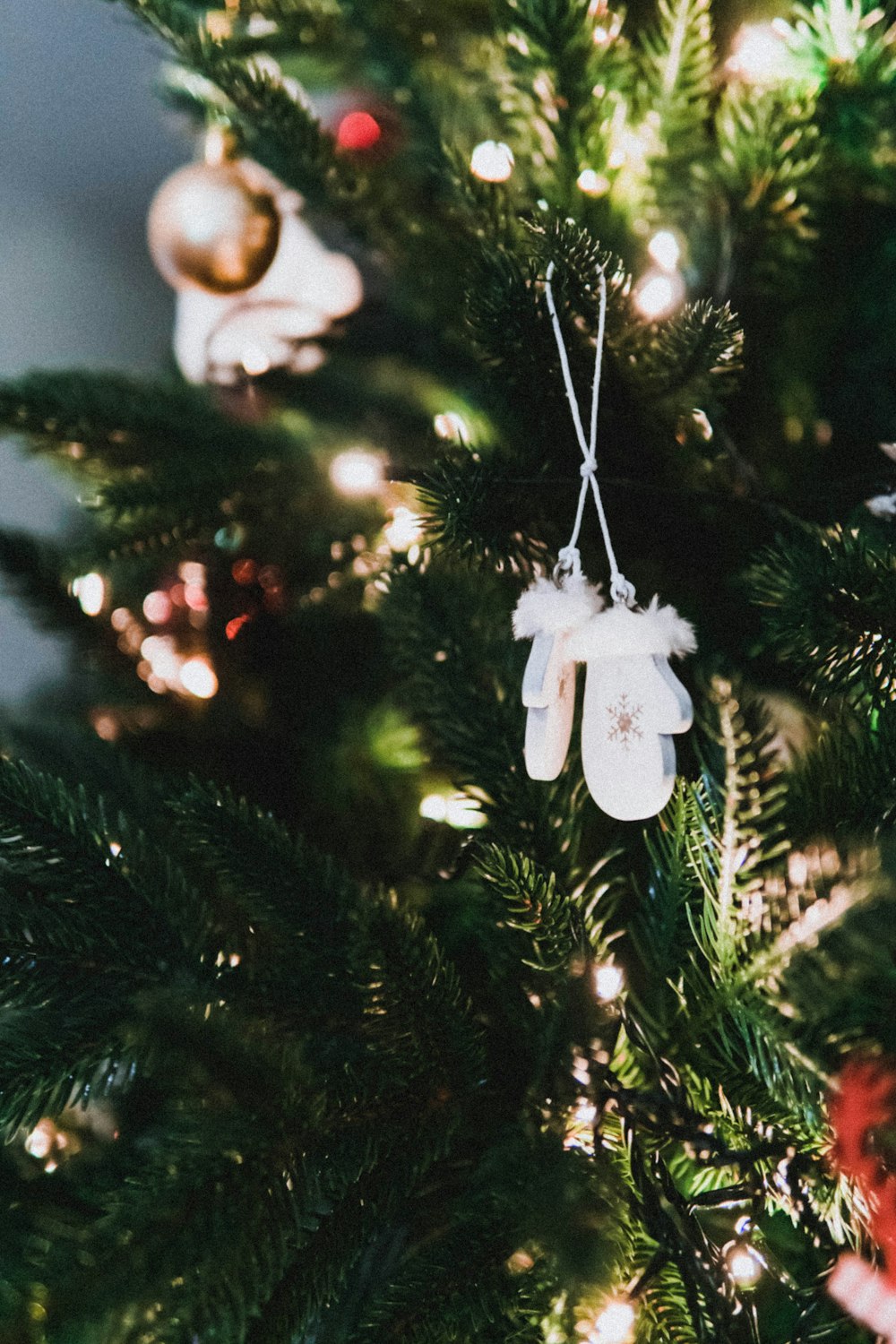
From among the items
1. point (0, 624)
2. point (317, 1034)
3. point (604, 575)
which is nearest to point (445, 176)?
point (604, 575)

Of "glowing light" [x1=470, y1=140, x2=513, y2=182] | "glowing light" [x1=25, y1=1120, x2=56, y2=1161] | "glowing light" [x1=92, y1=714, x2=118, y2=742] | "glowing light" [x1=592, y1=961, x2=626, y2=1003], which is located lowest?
"glowing light" [x1=592, y1=961, x2=626, y2=1003]

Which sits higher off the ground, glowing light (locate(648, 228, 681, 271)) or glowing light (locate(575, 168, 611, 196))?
glowing light (locate(648, 228, 681, 271))

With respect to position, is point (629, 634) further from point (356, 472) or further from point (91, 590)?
point (91, 590)

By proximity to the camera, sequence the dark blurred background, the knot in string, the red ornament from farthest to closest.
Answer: the dark blurred background, the knot in string, the red ornament

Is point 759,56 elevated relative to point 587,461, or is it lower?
elevated

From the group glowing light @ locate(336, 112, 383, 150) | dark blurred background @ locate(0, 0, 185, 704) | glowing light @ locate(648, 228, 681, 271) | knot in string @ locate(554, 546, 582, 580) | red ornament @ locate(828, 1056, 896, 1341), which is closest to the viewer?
red ornament @ locate(828, 1056, 896, 1341)

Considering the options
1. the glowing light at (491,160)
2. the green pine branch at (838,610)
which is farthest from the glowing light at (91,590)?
the green pine branch at (838,610)

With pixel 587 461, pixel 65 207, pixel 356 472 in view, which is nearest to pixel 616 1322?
pixel 587 461

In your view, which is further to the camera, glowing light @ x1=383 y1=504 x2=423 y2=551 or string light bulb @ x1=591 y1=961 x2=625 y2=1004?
glowing light @ x1=383 y1=504 x2=423 y2=551

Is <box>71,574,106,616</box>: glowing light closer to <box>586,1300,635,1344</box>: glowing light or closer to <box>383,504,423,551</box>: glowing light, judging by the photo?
<box>383,504,423,551</box>: glowing light

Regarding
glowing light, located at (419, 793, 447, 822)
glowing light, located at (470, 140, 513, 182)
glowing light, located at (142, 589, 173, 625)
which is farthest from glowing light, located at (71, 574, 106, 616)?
glowing light, located at (470, 140, 513, 182)
